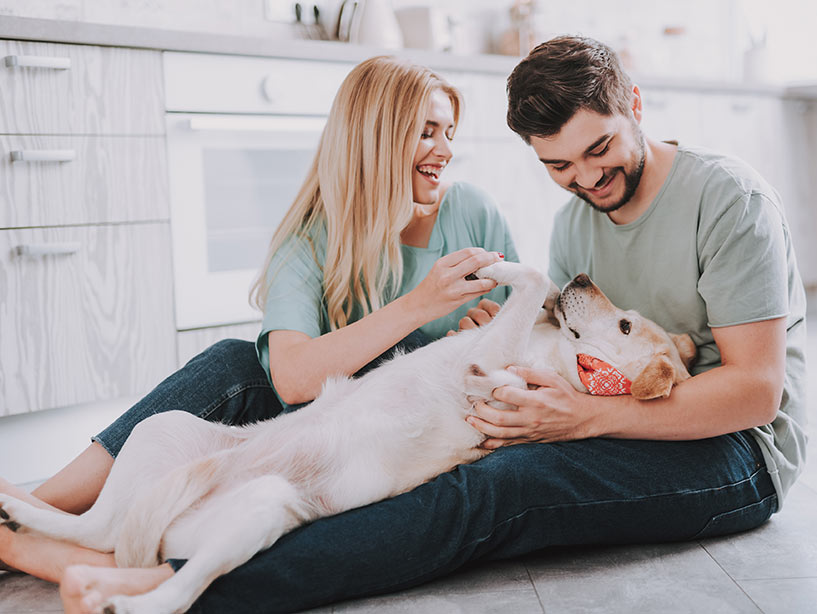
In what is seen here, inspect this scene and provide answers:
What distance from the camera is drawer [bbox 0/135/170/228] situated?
2.21 meters

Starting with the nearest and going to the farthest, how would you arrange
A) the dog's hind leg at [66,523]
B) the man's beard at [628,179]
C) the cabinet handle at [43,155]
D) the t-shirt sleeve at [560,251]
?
the dog's hind leg at [66,523]
the man's beard at [628,179]
the t-shirt sleeve at [560,251]
the cabinet handle at [43,155]

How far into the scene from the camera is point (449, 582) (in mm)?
1530

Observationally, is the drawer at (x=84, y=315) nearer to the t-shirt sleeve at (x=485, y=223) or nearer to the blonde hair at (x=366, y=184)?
the blonde hair at (x=366, y=184)

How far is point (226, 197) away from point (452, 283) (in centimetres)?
125

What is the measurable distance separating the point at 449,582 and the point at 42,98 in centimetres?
172

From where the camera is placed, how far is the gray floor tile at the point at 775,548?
1530mm

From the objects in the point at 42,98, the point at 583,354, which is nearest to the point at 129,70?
the point at 42,98

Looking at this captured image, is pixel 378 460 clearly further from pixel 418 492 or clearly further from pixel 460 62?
pixel 460 62

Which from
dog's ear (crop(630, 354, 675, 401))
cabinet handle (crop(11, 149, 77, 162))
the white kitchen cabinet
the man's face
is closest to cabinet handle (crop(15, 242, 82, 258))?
the white kitchen cabinet

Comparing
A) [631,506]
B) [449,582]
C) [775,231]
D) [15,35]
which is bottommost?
[449,582]

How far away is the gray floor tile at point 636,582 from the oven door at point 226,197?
142 cm

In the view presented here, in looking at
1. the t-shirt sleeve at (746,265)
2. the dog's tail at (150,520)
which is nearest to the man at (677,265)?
the t-shirt sleeve at (746,265)

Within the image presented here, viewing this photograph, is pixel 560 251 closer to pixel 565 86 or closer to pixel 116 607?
pixel 565 86

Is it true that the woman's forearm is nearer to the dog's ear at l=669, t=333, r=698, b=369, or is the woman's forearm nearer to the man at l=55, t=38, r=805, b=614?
the man at l=55, t=38, r=805, b=614
